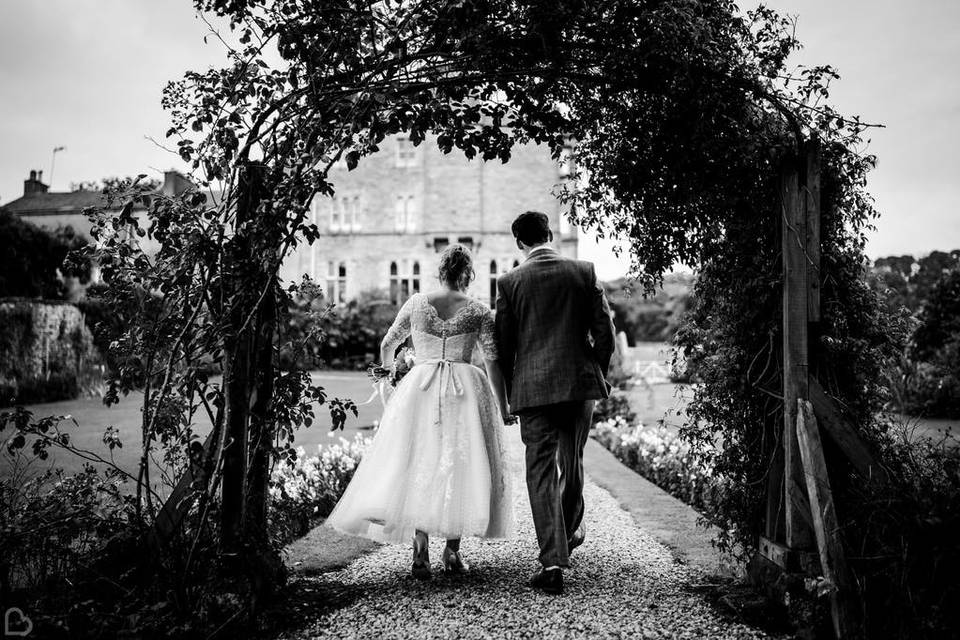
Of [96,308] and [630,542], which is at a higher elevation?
[96,308]

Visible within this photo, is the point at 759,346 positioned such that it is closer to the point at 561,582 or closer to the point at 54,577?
the point at 561,582

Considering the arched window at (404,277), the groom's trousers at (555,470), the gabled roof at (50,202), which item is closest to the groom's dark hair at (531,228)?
the groom's trousers at (555,470)

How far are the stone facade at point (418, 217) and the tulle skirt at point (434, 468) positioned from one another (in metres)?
25.5

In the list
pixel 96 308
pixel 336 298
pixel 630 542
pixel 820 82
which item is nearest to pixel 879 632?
pixel 630 542

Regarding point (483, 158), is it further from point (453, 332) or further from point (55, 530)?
point (55, 530)

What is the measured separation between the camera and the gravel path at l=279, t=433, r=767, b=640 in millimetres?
3064

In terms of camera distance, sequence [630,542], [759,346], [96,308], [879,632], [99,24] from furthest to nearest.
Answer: [96,308] < [99,24] < [630,542] < [759,346] < [879,632]

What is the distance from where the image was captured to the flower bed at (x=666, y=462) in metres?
5.95

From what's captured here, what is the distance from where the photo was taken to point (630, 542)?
4715 mm

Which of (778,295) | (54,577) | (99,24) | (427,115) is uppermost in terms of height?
(99,24)

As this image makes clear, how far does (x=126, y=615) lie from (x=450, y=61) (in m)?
2.99

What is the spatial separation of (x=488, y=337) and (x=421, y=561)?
4.45 ft

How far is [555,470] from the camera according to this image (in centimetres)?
369

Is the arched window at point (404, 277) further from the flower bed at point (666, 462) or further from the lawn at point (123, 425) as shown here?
the flower bed at point (666, 462)
